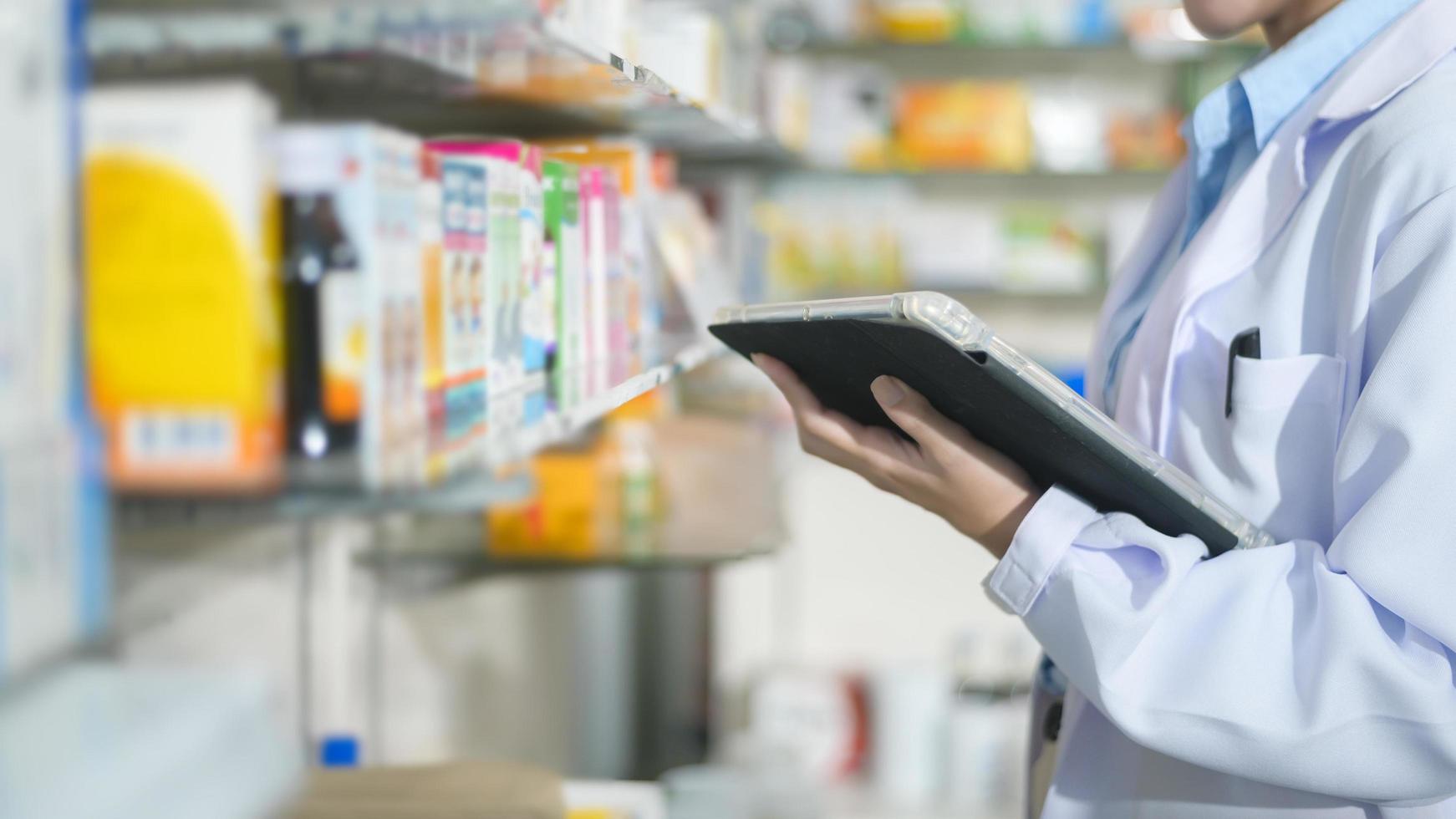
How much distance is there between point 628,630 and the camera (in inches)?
132

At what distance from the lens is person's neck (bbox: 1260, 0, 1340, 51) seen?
125 cm

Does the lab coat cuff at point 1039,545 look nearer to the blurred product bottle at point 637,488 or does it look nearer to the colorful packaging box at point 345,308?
the colorful packaging box at point 345,308

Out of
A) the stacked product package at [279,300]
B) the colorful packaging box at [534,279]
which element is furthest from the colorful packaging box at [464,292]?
the colorful packaging box at [534,279]

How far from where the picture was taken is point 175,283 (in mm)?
685

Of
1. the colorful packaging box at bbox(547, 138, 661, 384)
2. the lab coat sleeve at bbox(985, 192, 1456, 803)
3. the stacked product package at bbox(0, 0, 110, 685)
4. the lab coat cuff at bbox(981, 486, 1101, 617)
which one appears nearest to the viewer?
the stacked product package at bbox(0, 0, 110, 685)

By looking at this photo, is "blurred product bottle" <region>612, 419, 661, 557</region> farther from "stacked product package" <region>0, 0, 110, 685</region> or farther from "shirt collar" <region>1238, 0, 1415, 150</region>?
"stacked product package" <region>0, 0, 110, 685</region>

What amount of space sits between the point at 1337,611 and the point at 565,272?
2.65 ft

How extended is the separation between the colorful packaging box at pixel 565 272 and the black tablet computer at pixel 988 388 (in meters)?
0.26

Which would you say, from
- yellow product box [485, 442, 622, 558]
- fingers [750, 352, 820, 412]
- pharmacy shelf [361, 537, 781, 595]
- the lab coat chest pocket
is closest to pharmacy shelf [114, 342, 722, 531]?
fingers [750, 352, 820, 412]

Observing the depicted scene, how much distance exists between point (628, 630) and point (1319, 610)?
2505mm

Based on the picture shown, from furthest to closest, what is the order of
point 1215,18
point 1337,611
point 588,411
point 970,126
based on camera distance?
1. point 970,126
2. point 1215,18
3. point 588,411
4. point 1337,611

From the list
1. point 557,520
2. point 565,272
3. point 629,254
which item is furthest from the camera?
point 557,520

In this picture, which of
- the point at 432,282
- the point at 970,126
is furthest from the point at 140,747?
the point at 970,126

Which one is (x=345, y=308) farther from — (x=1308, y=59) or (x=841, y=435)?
(x=1308, y=59)
